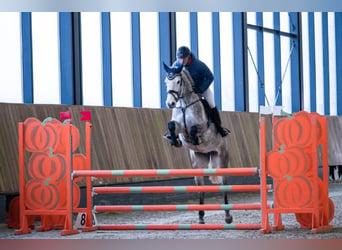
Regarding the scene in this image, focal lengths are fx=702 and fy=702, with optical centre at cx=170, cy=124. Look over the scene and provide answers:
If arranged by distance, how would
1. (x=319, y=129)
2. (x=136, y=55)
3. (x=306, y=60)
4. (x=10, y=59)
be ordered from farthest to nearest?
(x=306, y=60) < (x=136, y=55) < (x=10, y=59) < (x=319, y=129)

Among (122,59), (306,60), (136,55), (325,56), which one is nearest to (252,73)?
(306,60)

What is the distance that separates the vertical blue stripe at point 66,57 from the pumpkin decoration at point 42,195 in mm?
2304

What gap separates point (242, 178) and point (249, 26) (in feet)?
8.53

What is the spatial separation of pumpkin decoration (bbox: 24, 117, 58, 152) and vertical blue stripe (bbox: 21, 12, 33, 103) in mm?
1752

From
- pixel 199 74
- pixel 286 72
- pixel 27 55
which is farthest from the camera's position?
pixel 286 72

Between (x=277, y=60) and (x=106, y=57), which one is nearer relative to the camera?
(x=106, y=57)

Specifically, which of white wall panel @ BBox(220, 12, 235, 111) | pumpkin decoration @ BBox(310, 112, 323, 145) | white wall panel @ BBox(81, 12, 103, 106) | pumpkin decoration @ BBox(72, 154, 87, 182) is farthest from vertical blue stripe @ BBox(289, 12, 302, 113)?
pumpkin decoration @ BBox(72, 154, 87, 182)

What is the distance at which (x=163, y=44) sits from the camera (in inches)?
365

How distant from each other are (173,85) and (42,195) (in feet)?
4.62

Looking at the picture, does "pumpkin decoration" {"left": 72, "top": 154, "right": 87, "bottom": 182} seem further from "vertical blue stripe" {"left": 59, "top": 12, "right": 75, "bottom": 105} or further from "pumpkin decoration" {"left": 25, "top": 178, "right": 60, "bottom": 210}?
"vertical blue stripe" {"left": 59, "top": 12, "right": 75, "bottom": 105}

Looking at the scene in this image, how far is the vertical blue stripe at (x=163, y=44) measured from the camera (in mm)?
9250

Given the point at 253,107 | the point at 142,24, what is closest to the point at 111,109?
the point at 142,24

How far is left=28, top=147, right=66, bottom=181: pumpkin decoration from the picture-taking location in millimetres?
5645

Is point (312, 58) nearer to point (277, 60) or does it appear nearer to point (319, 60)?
point (319, 60)
